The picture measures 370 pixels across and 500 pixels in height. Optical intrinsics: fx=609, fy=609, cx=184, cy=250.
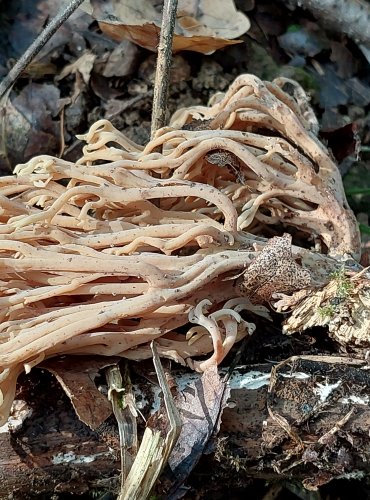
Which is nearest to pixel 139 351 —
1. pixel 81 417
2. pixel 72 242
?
pixel 81 417

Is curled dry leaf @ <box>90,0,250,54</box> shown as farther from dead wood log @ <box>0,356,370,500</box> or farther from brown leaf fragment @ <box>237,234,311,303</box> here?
dead wood log @ <box>0,356,370,500</box>

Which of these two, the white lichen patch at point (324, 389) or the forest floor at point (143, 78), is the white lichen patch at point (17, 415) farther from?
the forest floor at point (143, 78)

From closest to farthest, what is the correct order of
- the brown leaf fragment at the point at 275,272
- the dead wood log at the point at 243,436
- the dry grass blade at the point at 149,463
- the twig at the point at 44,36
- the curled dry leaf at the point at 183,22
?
1. the dry grass blade at the point at 149,463
2. the dead wood log at the point at 243,436
3. the brown leaf fragment at the point at 275,272
4. the twig at the point at 44,36
5. the curled dry leaf at the point at 183,22

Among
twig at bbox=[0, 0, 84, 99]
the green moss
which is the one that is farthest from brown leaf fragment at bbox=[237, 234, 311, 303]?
twig at bbox=[0, 0, 84, 99]

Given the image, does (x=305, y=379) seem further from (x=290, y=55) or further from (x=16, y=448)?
(x=290, y=55)

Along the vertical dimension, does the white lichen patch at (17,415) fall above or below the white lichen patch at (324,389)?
below

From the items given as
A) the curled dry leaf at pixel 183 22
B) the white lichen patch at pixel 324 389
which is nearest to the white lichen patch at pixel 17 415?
the white lichen patch at pixel 324 389
